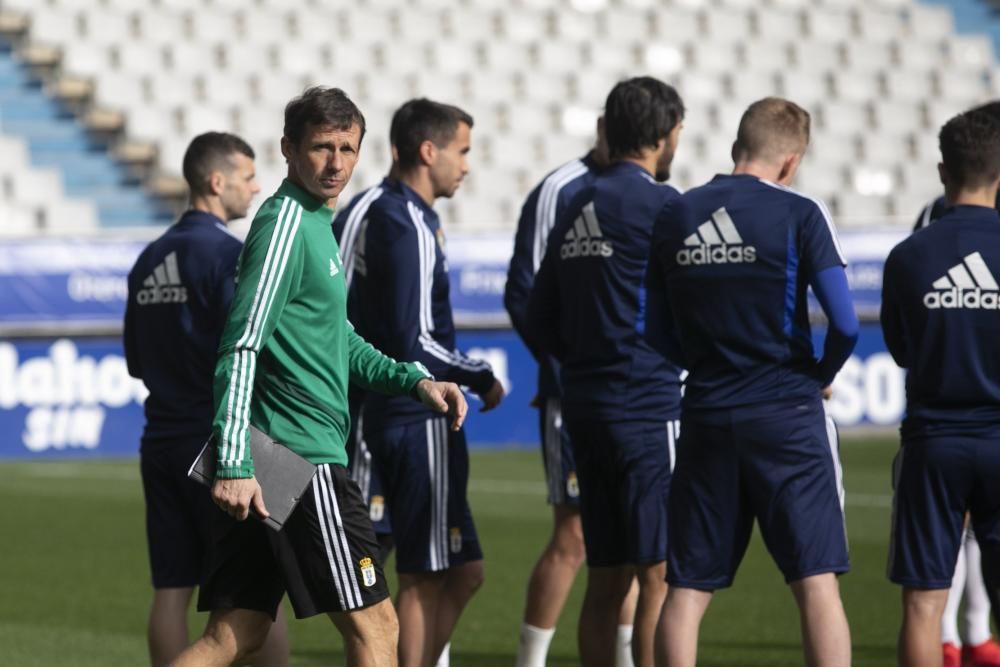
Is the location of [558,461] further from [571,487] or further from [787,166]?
[787,166]

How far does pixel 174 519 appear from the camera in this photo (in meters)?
6.21

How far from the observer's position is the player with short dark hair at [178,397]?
20.3 ft

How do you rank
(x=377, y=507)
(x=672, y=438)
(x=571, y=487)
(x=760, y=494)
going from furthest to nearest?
(x=571, y=487), (x=377, y=507), (x=672, y=438), (x=760, y=494)

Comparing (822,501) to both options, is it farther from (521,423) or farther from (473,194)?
(473,194)

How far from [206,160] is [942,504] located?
2.99 metres

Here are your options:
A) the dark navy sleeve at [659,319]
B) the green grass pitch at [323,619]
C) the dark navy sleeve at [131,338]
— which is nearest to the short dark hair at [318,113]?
the dark navy sleeve at [659,319]

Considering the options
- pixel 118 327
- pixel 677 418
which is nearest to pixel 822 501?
pixel 677 418

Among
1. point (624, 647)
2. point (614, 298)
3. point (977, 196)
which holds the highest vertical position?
point (977, 196)

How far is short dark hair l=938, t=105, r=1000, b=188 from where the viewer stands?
17.5ft

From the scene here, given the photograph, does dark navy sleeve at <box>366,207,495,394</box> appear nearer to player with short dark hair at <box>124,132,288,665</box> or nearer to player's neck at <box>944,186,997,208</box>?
player with short dark hair at <box>124,132,288,665</box>

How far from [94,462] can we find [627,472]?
475 inches

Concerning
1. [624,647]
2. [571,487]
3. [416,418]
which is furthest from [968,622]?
[416,418]

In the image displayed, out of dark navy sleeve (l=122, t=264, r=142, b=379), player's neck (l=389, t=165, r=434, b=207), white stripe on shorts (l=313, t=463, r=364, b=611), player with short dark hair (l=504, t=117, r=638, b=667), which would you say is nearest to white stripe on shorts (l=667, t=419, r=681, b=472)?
player with short dark hair (l=504, t=117, r=638, b=667)

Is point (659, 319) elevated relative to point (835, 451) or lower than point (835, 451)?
elevated
